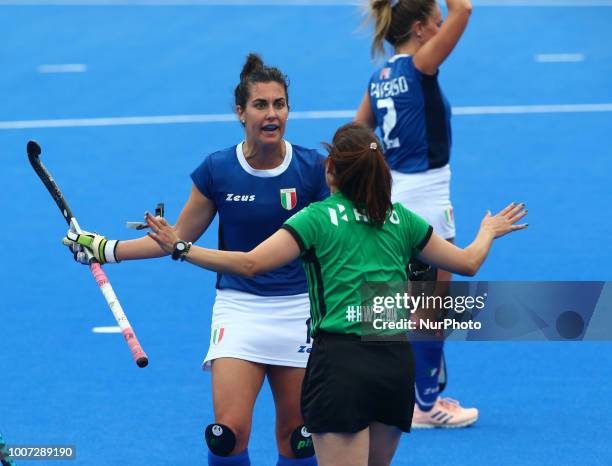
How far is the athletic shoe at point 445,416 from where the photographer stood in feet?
24.8

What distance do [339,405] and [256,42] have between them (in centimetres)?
1291

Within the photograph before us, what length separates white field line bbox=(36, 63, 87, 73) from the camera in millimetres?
16391

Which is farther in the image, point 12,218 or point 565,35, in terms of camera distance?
point 565,35

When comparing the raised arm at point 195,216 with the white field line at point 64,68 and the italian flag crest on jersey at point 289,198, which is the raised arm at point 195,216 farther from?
the white field line at point 64,68

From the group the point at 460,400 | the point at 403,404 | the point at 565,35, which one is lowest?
the point at 460,400

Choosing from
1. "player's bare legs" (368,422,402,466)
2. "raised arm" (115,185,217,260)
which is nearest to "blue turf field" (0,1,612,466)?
"raised arm" (115,185,217,260)

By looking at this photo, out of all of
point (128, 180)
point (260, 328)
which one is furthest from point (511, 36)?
point (260, 328)

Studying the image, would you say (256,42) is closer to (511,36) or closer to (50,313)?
(511,36)

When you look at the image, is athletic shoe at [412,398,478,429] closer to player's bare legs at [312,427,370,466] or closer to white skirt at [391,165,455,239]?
white skirt at [391,165,455,239]

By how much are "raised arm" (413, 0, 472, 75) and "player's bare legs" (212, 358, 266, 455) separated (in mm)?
2351

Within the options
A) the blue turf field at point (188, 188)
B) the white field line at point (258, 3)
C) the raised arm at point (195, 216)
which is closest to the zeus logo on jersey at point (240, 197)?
the raised arm at point (195, 216)

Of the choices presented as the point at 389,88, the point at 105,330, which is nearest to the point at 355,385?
the point at 389,88

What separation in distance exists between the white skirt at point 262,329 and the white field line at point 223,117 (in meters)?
8.67

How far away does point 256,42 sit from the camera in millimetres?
17203
